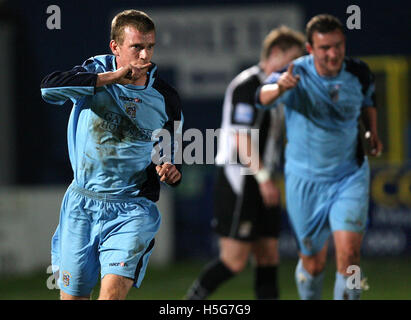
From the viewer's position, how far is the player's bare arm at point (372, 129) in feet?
18.2

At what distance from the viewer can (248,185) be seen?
6.91m

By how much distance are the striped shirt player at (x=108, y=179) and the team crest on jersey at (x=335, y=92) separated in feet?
4.74

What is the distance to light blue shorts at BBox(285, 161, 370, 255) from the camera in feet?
17.8

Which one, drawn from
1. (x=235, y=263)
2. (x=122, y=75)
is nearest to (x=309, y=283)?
(x=235, y=263)

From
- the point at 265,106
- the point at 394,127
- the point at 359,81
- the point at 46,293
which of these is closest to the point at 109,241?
the point at 265,106

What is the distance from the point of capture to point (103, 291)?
13.8 ft

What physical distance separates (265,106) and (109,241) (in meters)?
1.60

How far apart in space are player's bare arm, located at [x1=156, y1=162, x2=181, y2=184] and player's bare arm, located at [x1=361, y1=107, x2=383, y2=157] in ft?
5.79

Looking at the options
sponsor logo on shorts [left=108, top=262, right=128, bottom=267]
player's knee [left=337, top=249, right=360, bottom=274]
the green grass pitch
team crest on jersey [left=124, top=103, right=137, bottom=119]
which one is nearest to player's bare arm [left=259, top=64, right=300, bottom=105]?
player's knee [left=337, top=249, right=360, bottom=274]

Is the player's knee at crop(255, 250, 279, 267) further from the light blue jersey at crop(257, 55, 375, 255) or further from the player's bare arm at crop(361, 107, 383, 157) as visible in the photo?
the player's bare arm at crop(361, 107, 383, 157)

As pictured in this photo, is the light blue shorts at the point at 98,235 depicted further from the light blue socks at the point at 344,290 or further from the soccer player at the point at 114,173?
the light blue socks at the point at 344,290

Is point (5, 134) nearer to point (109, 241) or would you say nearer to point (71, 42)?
point (71, 42)

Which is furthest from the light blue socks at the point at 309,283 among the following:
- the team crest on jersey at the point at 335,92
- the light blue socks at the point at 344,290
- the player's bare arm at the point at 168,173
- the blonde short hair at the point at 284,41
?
the player's bare arm at the point at 168,173

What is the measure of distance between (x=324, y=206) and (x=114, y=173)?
1.78m
